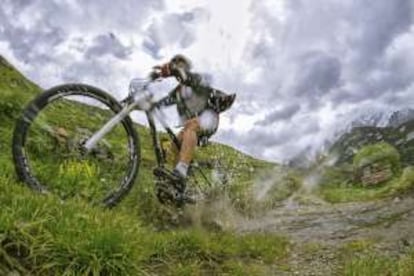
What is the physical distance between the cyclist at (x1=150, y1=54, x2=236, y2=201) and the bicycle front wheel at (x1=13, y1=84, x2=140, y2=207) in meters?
1.28

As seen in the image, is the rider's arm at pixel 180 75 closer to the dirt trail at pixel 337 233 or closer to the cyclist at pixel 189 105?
the cyclist at pixel 189 105

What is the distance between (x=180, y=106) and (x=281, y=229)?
6360 millimetres

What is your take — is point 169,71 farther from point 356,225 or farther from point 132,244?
point 356,225

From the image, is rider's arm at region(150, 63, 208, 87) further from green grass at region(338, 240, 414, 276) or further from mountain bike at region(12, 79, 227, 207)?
green grass at region(338, 240, 414, 276)

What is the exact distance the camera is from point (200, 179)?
14547 mm

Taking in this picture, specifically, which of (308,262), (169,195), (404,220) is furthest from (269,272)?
(404,220)

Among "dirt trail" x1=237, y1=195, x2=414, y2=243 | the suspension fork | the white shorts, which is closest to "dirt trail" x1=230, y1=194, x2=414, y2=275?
"dirt trail" x1=237, y1=195, x2=414, y2=243

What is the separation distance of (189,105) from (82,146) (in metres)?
2.80

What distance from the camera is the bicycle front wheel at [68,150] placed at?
9938 millimetres

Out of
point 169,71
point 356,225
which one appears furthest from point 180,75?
point 356,225

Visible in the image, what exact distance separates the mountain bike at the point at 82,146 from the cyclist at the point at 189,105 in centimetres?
36

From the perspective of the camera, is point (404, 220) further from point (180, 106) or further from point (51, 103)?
point (51, 103)

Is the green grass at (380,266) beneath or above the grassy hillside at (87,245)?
above

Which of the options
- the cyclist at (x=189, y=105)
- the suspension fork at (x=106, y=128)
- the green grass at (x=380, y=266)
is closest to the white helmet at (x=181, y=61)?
the cyclist at (x=189, y=105)
